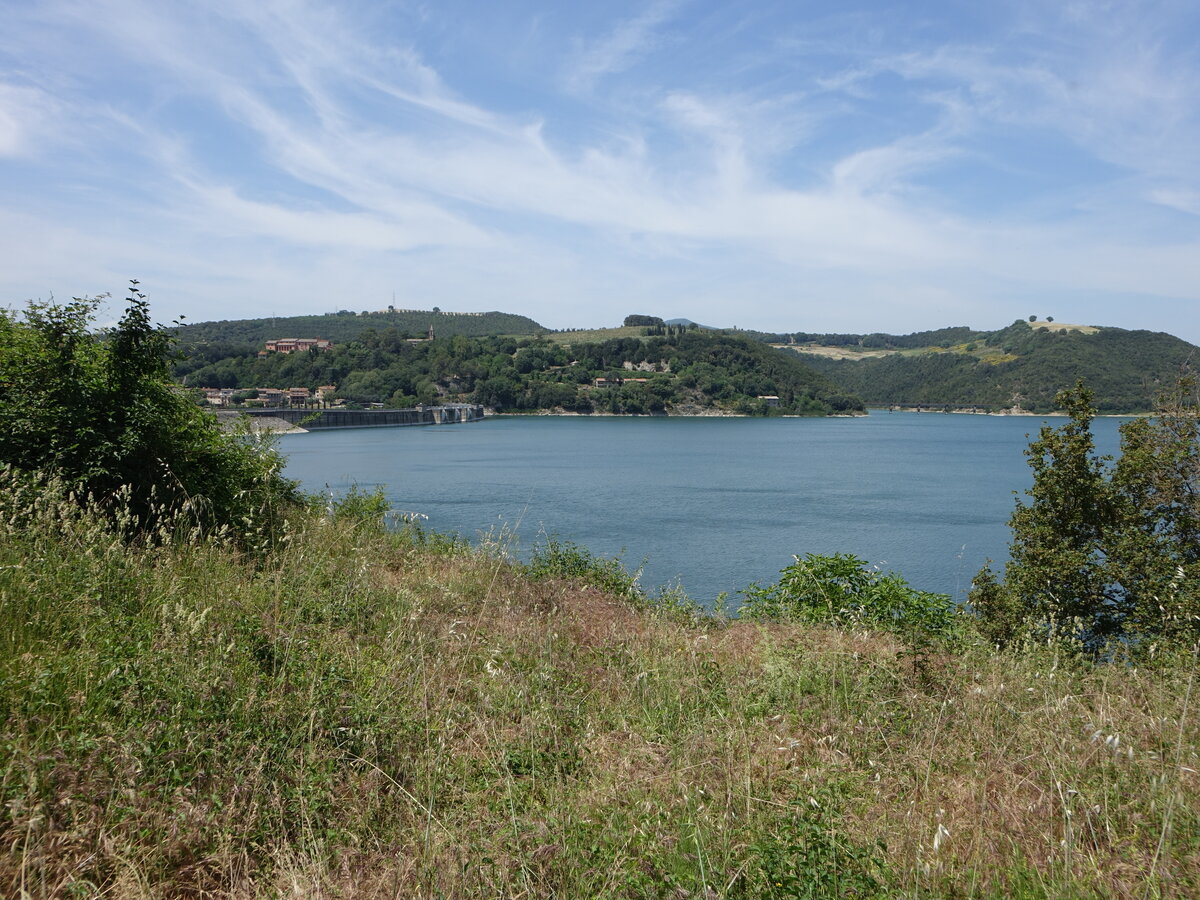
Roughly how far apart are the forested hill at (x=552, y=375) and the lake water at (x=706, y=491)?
34374 millimetres

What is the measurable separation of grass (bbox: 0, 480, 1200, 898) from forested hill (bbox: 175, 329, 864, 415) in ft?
412

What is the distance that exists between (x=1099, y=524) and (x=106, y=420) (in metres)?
15.0

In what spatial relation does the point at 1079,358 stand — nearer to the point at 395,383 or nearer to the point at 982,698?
the point at 395,383

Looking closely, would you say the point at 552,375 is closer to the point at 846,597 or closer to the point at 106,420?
the point at 846,597

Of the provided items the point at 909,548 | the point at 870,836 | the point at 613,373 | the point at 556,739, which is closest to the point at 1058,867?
the point at 870,836

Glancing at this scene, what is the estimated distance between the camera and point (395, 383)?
137m

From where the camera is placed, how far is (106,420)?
23.4ft

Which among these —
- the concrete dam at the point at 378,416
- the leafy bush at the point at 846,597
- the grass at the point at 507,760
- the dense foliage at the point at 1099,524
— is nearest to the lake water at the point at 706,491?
the leafy bush at the point at 846,597

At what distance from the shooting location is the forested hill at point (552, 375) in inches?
5143

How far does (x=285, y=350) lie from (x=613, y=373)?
6885 centimetres

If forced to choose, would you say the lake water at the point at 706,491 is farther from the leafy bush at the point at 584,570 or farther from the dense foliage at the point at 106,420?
the dense foliage at the point at 106,420

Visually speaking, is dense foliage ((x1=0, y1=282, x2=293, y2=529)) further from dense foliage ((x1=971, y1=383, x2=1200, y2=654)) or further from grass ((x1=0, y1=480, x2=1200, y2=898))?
dense foliage ((x1=971, y1=383, x2=1200, y2=654))

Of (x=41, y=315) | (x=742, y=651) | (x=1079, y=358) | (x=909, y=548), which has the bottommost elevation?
(x=909, y=548)

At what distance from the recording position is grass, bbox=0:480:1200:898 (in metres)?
2.49
